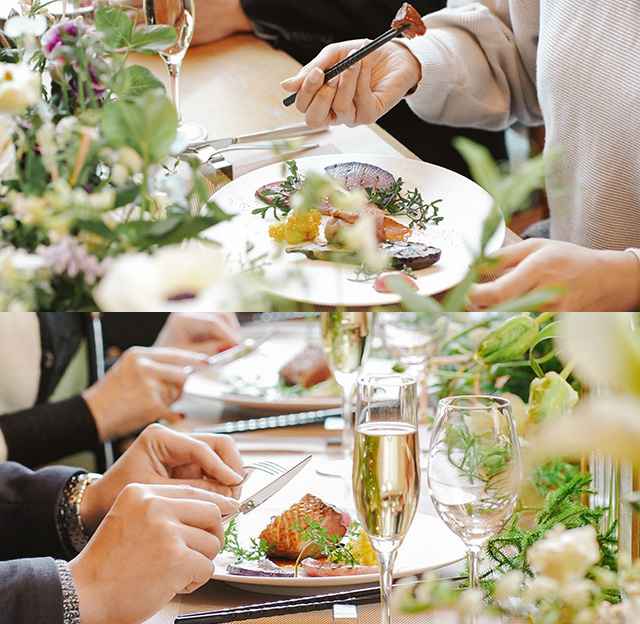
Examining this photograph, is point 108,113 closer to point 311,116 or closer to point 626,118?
point 311,116

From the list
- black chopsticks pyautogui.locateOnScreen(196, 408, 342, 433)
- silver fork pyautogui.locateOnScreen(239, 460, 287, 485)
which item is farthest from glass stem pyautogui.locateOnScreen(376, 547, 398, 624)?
black chopsticks pyautogui.locateOnScreen(196, 408, 342, 433)

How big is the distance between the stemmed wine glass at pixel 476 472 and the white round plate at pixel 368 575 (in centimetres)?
13

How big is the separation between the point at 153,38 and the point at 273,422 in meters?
0.76

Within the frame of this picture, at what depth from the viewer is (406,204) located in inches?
35.3

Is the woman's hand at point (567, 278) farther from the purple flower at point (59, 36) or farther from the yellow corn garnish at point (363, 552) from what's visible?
the yellow corn garnish at point (363, 552)

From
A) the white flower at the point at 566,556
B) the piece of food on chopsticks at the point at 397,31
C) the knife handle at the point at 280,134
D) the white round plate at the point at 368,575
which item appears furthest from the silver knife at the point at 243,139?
the white flower at the point at 566,556

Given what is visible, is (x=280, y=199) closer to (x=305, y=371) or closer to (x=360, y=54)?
(x=360, y=54)

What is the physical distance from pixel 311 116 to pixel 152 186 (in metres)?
0.75

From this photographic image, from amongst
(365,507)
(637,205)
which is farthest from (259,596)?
(637,205)

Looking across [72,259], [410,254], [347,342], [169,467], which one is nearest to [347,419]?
[347,342]

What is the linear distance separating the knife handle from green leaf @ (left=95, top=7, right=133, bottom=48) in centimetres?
77

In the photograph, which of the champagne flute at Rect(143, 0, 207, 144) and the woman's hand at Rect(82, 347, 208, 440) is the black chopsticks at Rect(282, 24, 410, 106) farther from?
the woman's hand at Rect(82, 347, 208, 440)

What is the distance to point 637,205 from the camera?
3.65 feet

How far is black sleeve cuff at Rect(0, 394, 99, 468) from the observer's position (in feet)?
3.54
